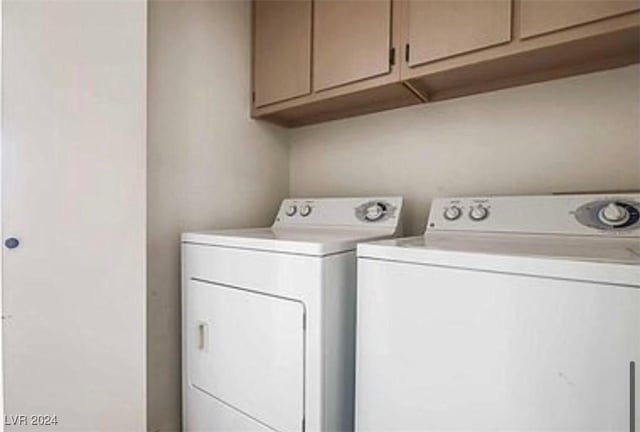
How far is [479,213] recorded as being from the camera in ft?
4.62

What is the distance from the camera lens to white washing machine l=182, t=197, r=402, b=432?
3.87 ft

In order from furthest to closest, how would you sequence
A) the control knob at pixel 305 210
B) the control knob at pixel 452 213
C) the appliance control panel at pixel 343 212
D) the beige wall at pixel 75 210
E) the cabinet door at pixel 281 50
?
1. the control knob at pixel 305 210
2. the cabinet door at pixel 281 50
3. the appliance control panel at pixel 343 212
4. the control knob at pixel 452 213
5. the beige wall at pixel 75 210

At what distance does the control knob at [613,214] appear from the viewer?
113 cm

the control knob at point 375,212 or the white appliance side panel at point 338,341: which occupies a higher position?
the control knob at point 375,212

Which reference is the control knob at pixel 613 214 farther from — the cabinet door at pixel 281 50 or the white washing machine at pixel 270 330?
the cabinet door at pixel 281 50

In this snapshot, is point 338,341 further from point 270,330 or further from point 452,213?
point 452,213

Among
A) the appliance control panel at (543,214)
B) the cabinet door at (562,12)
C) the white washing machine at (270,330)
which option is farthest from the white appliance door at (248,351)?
the cabinet door at (562,12)

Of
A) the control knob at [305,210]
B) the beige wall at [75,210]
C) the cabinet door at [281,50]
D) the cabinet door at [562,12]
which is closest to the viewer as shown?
the cabinet door at [562,12]

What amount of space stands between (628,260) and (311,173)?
1.58 meters

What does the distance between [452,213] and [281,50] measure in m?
1.11

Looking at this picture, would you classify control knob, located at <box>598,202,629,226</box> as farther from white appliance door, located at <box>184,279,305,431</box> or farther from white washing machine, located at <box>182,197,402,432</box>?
white appliance door, located at <box>184,279,305,431</box>

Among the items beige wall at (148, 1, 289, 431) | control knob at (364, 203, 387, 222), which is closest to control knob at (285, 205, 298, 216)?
beige wall at (148, 1, 289, 431)

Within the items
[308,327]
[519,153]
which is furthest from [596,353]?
[519,153]

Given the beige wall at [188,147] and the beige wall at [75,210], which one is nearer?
the beige wall at [75,210]
